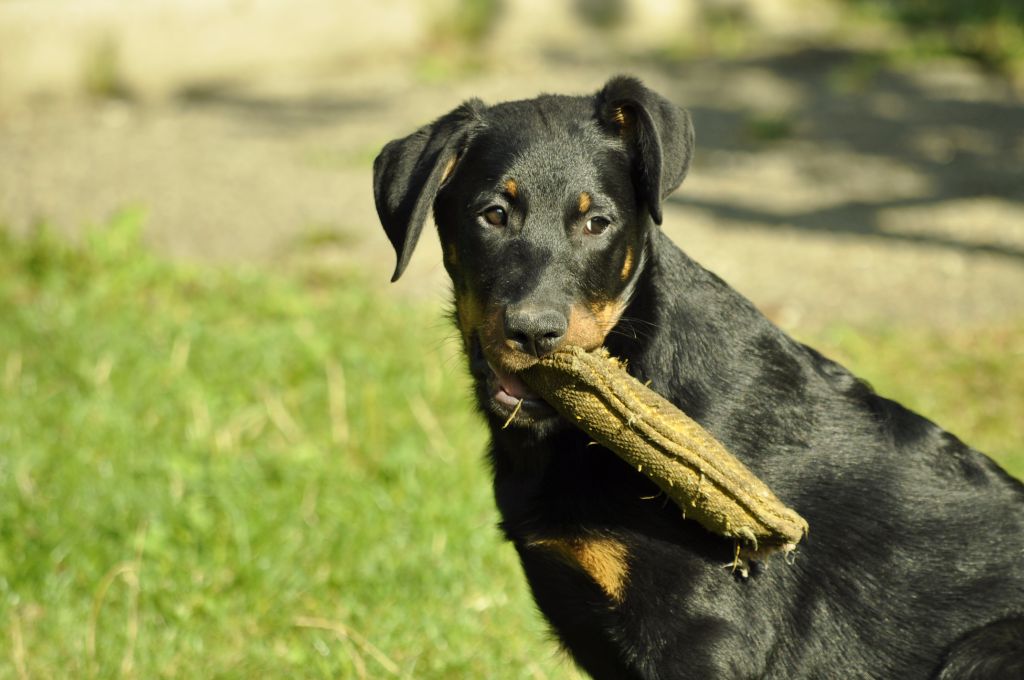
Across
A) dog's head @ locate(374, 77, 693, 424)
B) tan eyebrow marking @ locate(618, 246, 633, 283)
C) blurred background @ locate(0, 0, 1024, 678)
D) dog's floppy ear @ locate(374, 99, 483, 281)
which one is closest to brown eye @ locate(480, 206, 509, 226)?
dog's head @ locate(374, 77, 693, 424)

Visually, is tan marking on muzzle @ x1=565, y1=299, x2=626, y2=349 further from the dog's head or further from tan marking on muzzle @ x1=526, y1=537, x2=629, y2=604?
tan marking on muzzle @ x1=526, y1=537, x2=629, y2=604

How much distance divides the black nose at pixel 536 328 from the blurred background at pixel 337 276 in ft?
3.02

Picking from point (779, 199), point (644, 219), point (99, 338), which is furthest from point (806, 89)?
point (644, 219)

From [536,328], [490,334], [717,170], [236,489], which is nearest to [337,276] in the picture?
[236,489]

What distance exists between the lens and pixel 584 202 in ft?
11.1

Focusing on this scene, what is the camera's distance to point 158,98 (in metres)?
11.1

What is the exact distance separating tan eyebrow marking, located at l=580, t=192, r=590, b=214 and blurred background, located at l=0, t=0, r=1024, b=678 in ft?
3.90

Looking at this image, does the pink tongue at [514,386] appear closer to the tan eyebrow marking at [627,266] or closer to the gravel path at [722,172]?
the tan eyebrow marking at [627,266]

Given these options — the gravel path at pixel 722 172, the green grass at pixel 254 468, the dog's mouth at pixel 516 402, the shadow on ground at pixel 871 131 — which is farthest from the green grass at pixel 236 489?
the shadow on ground at pixel 871 131

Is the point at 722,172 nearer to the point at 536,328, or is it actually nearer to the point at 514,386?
the point at 514,386

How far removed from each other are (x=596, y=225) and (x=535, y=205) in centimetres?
17

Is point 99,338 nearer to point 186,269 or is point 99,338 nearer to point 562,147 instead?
point 186,269

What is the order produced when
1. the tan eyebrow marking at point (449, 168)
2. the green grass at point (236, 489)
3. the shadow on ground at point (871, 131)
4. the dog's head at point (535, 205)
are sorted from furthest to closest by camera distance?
the shadow on ground at point (871, 131), the green grass at point (236, 489), the tan eyebrow marking at point (449, 168), the dog's head at point (535, 205)

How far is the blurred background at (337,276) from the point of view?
4.40 m
